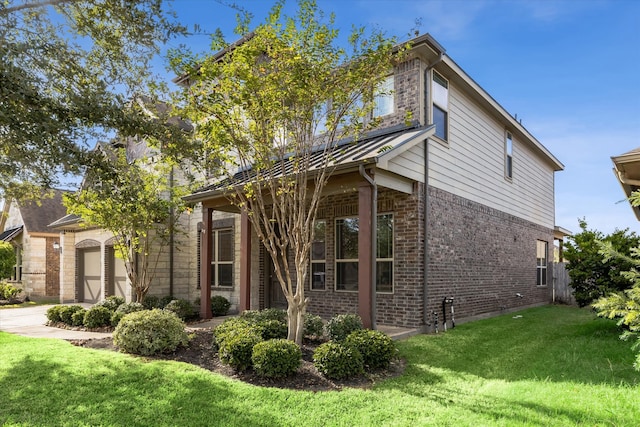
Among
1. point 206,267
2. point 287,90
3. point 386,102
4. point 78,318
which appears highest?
point 386,102

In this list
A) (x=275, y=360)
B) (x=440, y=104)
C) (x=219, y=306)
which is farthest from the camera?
(x=219, y=306)

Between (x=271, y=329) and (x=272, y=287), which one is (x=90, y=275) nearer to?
(x=272, y=287)

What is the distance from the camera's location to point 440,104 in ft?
34.3

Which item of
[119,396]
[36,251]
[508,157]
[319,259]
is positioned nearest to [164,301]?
[319,259]

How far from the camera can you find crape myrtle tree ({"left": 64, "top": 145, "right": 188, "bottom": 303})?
842cm

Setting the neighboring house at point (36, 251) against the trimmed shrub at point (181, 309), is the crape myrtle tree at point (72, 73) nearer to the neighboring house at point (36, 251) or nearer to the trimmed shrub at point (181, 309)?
the trimmed shrub at point (181, 309)

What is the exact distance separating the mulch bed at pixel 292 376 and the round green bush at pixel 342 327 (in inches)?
17.4

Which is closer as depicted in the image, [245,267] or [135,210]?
[135,210]

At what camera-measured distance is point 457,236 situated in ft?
35.4

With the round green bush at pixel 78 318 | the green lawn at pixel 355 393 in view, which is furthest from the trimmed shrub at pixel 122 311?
the green lawn at pixel 355 393

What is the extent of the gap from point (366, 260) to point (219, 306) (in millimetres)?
5776

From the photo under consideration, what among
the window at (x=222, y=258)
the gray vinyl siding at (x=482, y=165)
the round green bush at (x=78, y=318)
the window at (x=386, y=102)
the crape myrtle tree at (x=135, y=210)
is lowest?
the round green bush at (x=78, y=318)

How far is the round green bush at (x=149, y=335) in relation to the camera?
7.11 meters

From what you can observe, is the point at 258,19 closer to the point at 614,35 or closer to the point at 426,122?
the point at 426,122
